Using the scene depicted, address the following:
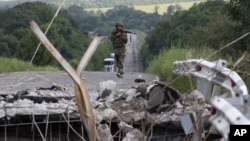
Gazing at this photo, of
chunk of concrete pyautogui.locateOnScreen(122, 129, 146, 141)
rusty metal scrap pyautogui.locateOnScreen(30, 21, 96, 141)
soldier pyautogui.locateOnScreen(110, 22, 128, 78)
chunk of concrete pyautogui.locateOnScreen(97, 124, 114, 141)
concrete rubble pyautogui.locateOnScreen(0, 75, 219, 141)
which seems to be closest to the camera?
rusty metal scrap pyautogui.locateOnScreen(30, 21, 96, 141)

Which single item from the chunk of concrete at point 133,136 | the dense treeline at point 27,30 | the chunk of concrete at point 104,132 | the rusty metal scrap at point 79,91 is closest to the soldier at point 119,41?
the chunk of concrete at point 104,132

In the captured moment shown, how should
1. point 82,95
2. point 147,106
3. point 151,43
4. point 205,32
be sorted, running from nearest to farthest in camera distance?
1. point 82,95
2. point 147,106
3. point 205,32
4. point 151,43

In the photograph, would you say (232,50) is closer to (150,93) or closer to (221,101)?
(150,93)

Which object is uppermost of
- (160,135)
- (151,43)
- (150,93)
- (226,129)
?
(226,129)

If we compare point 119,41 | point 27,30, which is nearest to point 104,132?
point 119,41

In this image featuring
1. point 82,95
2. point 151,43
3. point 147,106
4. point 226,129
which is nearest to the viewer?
point 226,129

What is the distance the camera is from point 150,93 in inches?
299

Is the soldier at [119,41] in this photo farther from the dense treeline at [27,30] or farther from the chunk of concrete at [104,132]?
the dense treeline at [27,30]

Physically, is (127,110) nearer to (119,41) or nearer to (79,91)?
(79,91)

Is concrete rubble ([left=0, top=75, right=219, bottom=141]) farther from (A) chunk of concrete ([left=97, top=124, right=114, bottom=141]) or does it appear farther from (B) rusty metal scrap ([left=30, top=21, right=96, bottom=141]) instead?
(B) rusty metal scrap ([left=30, top=21, right=96, bottom=141])

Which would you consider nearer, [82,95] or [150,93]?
[82,95]

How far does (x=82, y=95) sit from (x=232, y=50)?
383 inches

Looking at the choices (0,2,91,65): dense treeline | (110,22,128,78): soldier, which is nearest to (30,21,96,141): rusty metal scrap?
(110,22,128,78): soldier

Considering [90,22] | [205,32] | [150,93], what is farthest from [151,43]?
[150,93]
